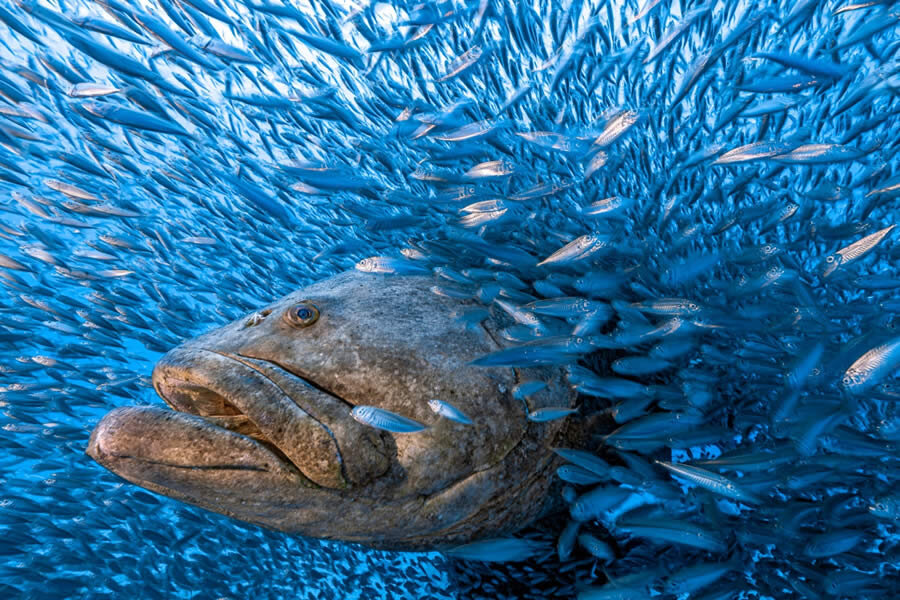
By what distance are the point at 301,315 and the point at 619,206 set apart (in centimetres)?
199

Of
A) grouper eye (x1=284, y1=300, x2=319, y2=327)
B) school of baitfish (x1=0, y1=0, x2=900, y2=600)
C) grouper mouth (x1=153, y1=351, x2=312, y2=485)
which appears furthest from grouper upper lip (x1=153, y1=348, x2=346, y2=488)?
school of baitfish (x1=0, y1=0, x2=900, y2=600)

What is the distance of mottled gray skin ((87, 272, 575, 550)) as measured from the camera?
2.06 meters

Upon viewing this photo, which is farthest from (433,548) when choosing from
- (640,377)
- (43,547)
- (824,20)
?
(43,547)

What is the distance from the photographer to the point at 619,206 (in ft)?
9.68

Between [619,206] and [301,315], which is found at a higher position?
[619,206]

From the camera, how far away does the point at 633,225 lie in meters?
4.21

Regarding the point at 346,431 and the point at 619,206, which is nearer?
the point at 346,431

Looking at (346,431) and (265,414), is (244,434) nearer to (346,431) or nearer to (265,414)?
(265,414)

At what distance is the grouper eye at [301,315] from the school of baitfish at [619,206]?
66 cm

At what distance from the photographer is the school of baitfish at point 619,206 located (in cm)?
296

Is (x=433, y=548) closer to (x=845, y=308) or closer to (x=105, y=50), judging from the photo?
(x=845, y=308)

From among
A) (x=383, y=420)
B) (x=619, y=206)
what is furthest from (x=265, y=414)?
(x=619, y=206)

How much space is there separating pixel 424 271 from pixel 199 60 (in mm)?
2293

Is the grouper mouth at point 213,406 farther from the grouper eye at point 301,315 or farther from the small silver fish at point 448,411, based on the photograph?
the small silver fish at point 448,411
